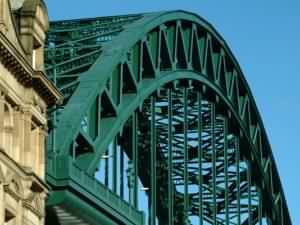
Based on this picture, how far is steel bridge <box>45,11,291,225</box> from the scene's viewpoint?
67.9m

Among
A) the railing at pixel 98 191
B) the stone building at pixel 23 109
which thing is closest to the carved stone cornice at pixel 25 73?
the stone building at pixel 23 109

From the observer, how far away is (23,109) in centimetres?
6169

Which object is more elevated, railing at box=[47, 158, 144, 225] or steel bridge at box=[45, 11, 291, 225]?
steel bridge at box=[45, 11, 291, 225]

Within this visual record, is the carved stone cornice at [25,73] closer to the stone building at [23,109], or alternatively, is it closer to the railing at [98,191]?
the stone building at [23,109]

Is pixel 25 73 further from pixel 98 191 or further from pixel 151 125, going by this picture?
pixel 151 125

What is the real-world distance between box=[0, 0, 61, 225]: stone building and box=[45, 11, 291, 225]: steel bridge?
248 cm

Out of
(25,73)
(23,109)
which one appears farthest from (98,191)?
(25,73)

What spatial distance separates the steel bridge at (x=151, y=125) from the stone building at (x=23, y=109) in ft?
8.15

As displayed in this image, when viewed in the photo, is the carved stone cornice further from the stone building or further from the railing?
the railing

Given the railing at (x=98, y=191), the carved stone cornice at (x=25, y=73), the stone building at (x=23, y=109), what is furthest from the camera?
the railing at (x=98, y=191)

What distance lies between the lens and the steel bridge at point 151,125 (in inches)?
2675

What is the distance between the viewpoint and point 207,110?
324ft

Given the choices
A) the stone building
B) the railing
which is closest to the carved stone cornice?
the stone building

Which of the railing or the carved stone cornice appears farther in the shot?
the railing
